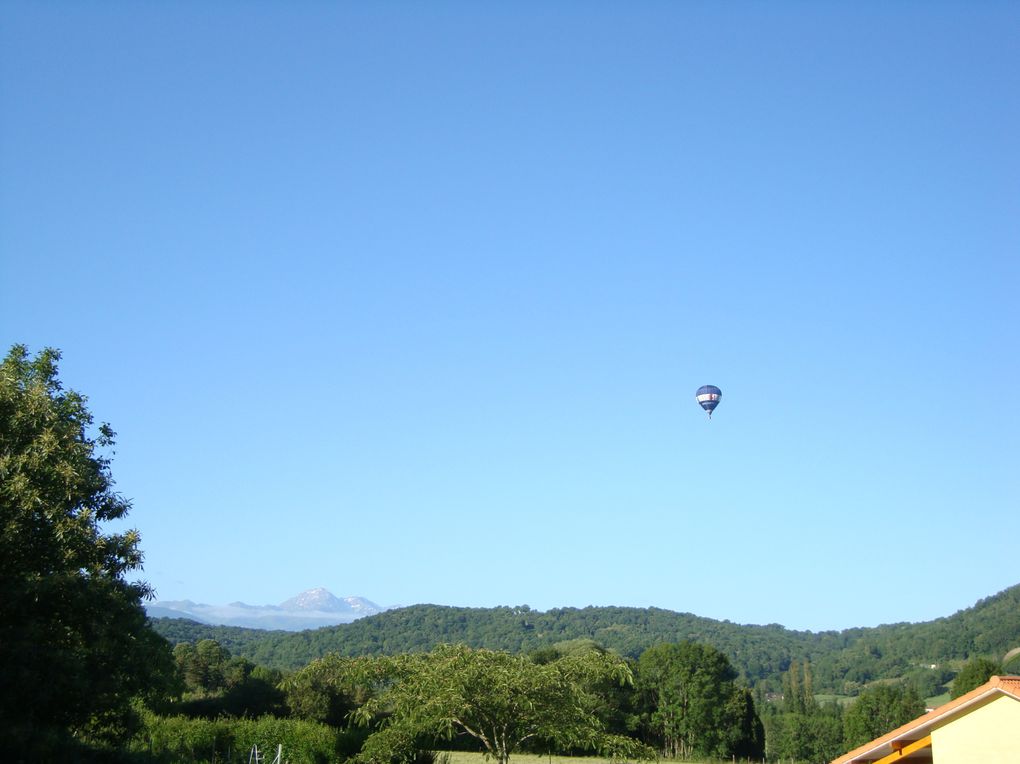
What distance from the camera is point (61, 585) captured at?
18.1 metres

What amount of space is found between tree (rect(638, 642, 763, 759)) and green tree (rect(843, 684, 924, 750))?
9.18m

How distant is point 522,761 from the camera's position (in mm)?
50594

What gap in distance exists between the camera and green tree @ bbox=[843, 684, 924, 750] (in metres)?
81.2

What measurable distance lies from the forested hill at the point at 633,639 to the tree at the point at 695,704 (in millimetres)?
42495

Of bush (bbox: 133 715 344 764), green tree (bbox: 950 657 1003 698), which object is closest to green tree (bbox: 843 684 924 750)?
green tree (bbox: 950 657 1003 698)

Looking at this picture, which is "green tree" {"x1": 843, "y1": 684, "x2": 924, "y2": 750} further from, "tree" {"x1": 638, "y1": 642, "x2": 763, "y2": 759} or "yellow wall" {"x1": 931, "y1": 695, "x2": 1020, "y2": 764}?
"yellow wall" {"x1": 931, "y1": 695, "x2": 1020, "y2": 764}

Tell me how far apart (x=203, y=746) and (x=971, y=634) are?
16533cm

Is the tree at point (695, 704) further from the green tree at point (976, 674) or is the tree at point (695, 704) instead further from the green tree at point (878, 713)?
the green tree at point (976, 674)

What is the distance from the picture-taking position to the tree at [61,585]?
17094mm

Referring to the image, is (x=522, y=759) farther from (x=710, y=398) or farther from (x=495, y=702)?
(x=495, y=702)

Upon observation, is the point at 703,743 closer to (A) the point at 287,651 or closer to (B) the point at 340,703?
(B) the point at 340,703

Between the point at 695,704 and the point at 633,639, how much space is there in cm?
9733

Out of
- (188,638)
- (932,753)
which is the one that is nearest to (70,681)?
(932,753)

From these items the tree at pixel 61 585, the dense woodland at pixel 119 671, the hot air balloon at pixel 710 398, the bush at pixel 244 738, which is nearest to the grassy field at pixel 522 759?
the bush at pixel 244 738
